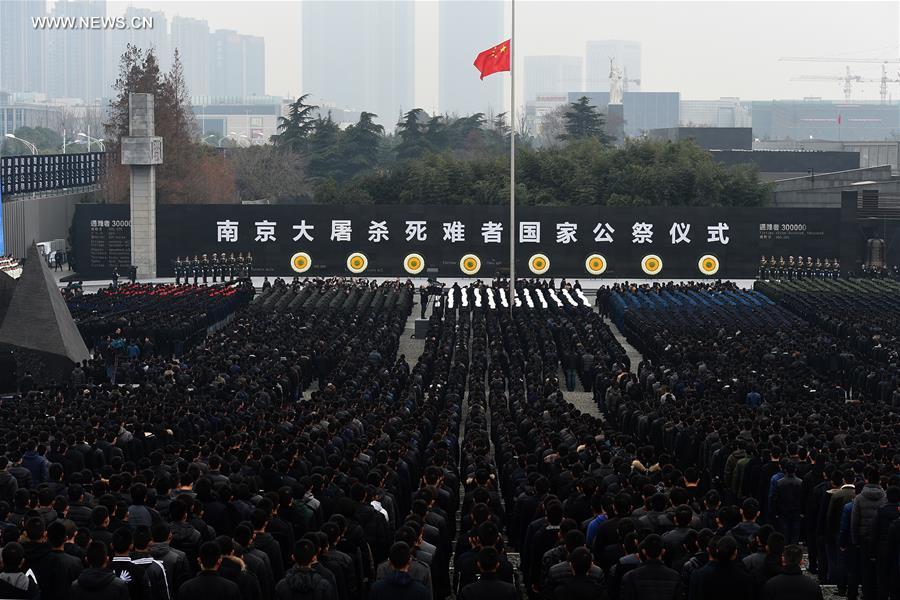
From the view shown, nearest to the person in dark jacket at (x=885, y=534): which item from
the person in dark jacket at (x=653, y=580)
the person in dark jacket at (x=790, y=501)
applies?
the person in dark jacket at (x=790, y=501)

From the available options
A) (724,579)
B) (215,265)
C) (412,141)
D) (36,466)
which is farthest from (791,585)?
(412,141)

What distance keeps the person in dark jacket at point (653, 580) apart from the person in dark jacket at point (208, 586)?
8.89ft

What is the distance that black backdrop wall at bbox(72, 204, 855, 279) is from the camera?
186 ft

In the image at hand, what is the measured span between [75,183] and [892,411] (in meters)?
55.8

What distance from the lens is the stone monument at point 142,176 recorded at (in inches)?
2172

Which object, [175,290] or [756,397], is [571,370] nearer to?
[756,397]

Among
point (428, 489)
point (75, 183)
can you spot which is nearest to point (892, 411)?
point (428, 489)

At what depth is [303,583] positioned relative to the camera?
9.52 meters

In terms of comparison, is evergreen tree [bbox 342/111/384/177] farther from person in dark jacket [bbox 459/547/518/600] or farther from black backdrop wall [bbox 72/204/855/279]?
person in dark jacket [bbox 459/547/518/600]

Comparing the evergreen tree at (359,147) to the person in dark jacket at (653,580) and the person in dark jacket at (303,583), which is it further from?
the person in dark jacket at (653,580)

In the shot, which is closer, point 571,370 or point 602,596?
point 602,596

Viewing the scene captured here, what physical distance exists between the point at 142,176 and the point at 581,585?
48856 mm

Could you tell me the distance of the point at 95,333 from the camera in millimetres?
35125
